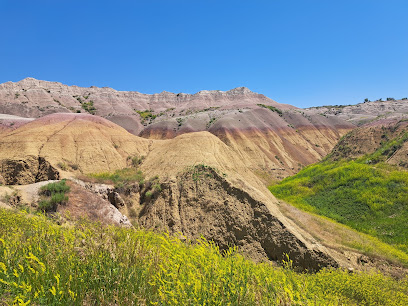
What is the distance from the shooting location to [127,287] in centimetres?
351

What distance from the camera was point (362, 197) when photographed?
2111cm

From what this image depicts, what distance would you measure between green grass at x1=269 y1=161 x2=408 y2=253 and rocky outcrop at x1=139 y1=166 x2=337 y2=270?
8702mm

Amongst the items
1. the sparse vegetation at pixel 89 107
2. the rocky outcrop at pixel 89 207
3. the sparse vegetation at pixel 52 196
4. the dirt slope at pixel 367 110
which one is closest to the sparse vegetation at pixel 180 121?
the sparse vegetation at pixel 89 107

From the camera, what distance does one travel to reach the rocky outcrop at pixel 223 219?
1174 centimetres

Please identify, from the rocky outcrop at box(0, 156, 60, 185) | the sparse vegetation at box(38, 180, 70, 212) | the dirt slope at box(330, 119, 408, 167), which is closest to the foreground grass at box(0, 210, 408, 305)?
the sparse vegetation at box(38, 180, 70, 212)

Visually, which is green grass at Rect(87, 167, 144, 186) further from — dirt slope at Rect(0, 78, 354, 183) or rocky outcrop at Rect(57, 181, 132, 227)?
dirt slope at Rect(0, 78, 354, 183)

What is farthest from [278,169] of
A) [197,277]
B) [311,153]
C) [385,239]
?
[197,277]

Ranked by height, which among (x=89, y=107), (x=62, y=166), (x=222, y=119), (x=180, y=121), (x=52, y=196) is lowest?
(x=52, y=196)

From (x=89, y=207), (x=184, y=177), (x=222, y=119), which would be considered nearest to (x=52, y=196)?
(x=89, y=207)

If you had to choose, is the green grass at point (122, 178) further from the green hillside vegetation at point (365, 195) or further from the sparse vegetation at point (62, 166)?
the green hillside vegetation at point (365, 195)

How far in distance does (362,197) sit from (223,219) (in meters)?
14.6

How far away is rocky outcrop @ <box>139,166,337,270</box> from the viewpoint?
1174cm

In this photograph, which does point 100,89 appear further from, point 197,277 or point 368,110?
point 197,277

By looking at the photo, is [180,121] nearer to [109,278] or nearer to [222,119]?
[222,119]
